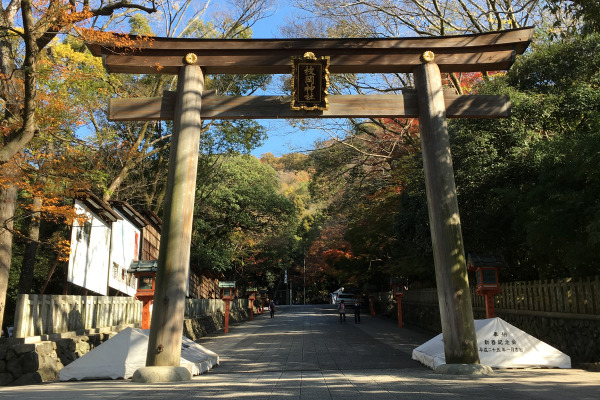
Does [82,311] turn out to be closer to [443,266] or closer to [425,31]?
[443,266]

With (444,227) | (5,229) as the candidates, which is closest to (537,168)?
(444,227)

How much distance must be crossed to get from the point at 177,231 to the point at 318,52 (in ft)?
13.6

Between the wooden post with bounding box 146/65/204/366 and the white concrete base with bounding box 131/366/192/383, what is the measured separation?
254 mm

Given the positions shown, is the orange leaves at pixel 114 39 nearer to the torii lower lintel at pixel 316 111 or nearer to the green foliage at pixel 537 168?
the torii lower lintel at pixel 316 111

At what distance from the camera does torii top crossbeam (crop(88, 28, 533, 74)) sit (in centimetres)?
907

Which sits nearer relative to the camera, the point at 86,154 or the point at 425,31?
the point at 86,154

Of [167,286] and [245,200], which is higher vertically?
[245,200]

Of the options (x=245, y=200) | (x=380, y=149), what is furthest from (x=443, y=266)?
(x=245, y=200)

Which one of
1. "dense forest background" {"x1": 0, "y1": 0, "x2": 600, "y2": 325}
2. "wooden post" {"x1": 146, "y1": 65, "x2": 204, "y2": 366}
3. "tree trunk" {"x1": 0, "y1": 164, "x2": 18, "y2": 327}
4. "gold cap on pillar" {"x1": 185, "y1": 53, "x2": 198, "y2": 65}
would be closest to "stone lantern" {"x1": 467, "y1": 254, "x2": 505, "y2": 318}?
"dense forest background" {"x1": 0, "y1": 0, "x2": 600, "y2": 325}

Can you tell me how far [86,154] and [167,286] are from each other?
30.6 ft

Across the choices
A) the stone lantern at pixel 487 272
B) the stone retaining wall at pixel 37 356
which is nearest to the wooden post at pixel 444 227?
the stone lantern at pixel 487 272

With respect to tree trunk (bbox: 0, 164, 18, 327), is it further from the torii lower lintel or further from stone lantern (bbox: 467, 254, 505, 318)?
stone lantern (bbox: 467, 254, 505, 318)

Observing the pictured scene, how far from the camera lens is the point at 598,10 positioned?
8.20 meters

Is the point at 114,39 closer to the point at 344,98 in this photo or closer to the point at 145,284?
the point at 344,98
